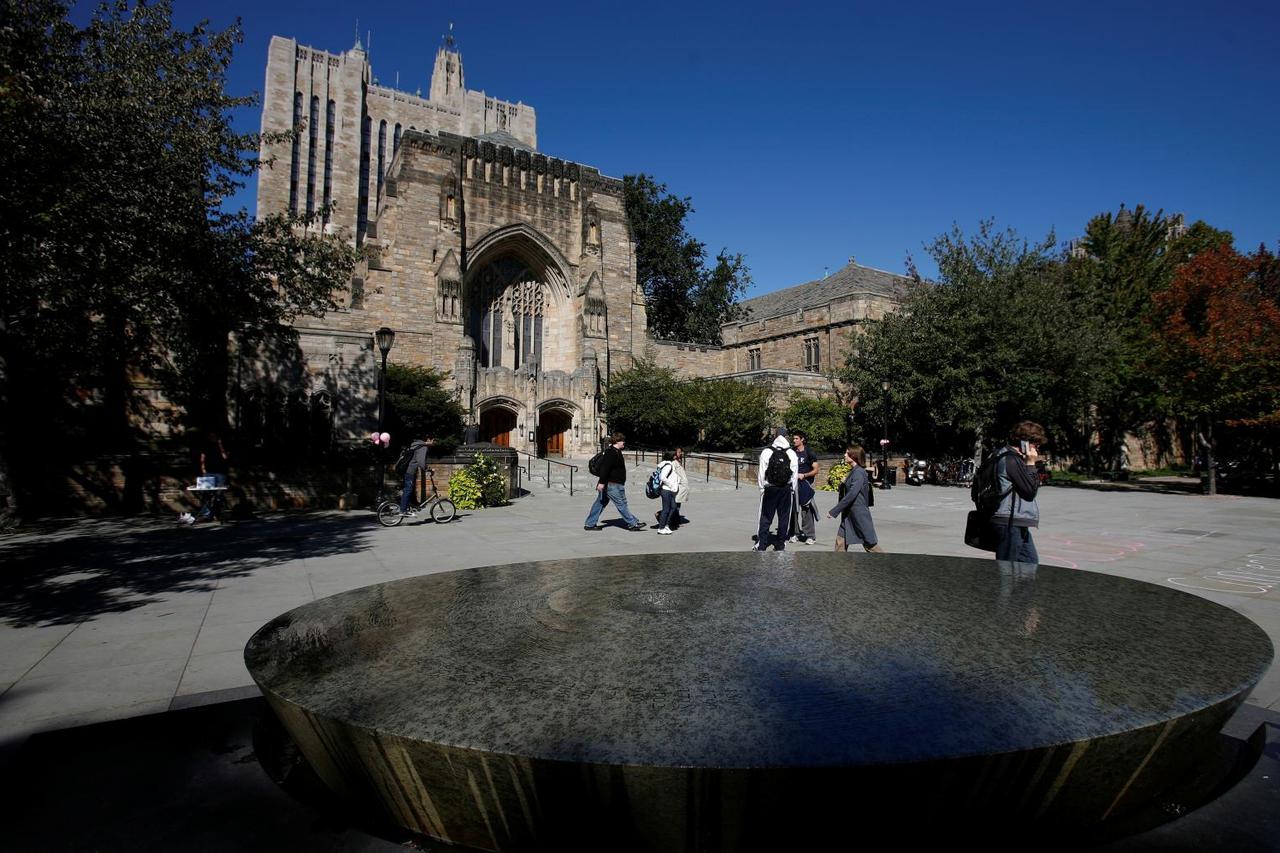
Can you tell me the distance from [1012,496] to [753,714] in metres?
4.17

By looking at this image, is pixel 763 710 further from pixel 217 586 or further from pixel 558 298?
pixel 558 298

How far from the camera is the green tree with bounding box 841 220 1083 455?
25109 millimetres

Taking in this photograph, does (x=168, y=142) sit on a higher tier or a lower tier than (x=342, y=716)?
higher

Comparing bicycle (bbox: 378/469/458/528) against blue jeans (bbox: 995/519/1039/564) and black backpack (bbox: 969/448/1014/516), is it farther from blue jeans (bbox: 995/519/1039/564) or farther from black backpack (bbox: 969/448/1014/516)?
blue jeans (bbox: 995/519/1039/564)

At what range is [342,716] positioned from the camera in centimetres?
194

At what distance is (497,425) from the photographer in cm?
3147

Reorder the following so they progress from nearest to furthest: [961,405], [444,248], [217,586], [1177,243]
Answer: [217,586] → [961,405] → [444,248] → [1177,243]

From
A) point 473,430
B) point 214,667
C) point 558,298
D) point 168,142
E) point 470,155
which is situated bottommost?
point 214,667

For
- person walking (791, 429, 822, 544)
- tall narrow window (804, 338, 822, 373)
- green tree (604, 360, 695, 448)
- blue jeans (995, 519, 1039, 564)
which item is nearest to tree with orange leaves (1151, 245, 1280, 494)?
person walking (791, 429, 822, 544)

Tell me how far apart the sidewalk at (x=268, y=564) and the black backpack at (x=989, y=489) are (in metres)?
1.85

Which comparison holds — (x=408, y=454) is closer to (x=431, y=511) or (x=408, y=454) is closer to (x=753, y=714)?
(x=431, y=511)

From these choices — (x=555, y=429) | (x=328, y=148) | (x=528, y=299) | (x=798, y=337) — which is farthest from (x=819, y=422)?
(x=328, y=148)

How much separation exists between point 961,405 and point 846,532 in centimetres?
2118

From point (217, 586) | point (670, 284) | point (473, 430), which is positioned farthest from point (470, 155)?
point (217, 586)
